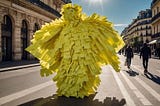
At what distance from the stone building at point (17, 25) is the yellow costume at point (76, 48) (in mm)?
19215

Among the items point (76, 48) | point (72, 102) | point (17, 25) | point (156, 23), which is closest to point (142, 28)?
point (156, 23)

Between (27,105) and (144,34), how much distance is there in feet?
337

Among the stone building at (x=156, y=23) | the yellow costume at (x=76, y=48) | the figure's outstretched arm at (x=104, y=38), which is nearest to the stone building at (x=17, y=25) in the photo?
the yellow costume at (x=76, y=48)

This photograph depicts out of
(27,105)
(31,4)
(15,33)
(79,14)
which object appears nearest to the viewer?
(27,105)

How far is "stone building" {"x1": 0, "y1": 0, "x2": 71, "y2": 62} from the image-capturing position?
2738 cm

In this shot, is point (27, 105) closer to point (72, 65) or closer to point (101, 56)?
point (72, 65)

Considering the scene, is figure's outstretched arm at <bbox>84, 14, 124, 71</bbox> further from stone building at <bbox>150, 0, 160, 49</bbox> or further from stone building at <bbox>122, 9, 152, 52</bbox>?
stone building at <bbox>122, 9, 152, 52</bbox>

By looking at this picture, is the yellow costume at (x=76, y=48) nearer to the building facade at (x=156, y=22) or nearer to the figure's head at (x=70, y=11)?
the figure's head at (x=70, y=11)

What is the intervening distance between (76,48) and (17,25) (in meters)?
23.0

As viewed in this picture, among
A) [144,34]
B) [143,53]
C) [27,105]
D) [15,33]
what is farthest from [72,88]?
[144,34]

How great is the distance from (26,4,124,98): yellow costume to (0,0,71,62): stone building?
19.2 metres

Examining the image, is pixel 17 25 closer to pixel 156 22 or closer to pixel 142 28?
pixel 156 22

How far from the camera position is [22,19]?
31.0 m

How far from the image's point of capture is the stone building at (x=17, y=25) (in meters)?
27.4
